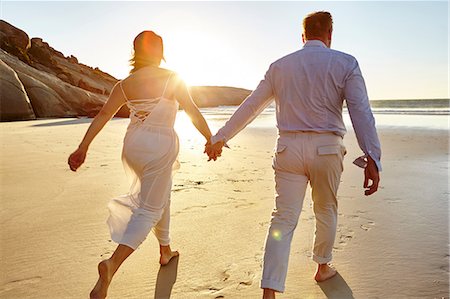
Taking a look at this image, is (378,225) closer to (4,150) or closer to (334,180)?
(334,180)

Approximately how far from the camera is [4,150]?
9.20 meters

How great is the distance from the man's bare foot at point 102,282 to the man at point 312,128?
1.08 meters

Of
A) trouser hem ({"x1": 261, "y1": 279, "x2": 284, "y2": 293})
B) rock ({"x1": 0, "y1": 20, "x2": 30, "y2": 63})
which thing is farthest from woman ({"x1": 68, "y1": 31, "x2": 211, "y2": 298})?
rock ({"x1": 0, "y1": 20, "x2": 30, "y2": 63})

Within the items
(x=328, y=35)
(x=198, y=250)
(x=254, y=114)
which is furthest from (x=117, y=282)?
(x=328, y=35)

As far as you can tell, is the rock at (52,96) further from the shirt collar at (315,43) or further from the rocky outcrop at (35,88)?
the shirt collar at (315,43)

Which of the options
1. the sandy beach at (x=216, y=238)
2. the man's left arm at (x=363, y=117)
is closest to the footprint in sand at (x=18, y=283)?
the sandy beach at (x=216, y=238)

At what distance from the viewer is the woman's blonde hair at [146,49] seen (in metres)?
3.09

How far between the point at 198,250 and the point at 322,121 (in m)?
1.77

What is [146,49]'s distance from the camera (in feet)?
10.1

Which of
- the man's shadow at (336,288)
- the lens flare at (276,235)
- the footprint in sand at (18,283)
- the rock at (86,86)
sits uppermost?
the rock at (86,86)

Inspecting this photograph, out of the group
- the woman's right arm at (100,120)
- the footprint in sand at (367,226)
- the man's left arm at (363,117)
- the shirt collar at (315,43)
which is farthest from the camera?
the footprint in sand at (367,226)

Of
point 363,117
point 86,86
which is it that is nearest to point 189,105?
point 363,117

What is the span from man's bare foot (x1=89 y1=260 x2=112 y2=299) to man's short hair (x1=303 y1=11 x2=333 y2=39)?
7.13ft

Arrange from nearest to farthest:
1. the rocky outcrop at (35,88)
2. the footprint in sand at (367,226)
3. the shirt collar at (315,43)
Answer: the shirt collar at (315,43) → the footprint in sand at (367,226) → the rocky outcrop at (35,88)
